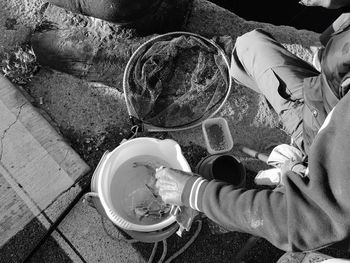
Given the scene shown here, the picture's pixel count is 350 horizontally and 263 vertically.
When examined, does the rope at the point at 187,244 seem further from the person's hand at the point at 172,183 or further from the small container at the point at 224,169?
the person's hand at the point at 172,183

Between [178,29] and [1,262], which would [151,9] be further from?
[1,262]

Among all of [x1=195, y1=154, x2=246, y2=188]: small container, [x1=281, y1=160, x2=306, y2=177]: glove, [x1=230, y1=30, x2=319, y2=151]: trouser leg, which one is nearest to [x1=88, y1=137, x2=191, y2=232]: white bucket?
[x1=195, y1=154, x2=246, y2=188]: small container

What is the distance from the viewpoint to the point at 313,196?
1.78 metres

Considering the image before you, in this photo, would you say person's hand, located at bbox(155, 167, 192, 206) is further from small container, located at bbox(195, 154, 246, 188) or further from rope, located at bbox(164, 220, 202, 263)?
rope, located at bbox(164, 220, 202, 263)

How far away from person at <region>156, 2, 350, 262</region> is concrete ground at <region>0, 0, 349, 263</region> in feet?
1.54

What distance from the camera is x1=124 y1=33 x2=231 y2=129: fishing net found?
327cm

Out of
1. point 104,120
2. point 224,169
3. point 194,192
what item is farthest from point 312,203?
point 104,120

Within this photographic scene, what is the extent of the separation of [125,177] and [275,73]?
1.23m

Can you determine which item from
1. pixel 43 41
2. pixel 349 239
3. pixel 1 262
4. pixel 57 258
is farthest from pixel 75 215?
pixel 349 239

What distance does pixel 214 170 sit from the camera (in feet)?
9.48

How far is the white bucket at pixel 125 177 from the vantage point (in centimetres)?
Answer: 258

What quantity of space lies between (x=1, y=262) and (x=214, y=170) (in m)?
1.56

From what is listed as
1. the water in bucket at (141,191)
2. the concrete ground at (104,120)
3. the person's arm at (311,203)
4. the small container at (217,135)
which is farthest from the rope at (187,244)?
the person's arm at (311,203)

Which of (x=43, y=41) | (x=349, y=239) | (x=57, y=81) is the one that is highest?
(x=349, y=239)
